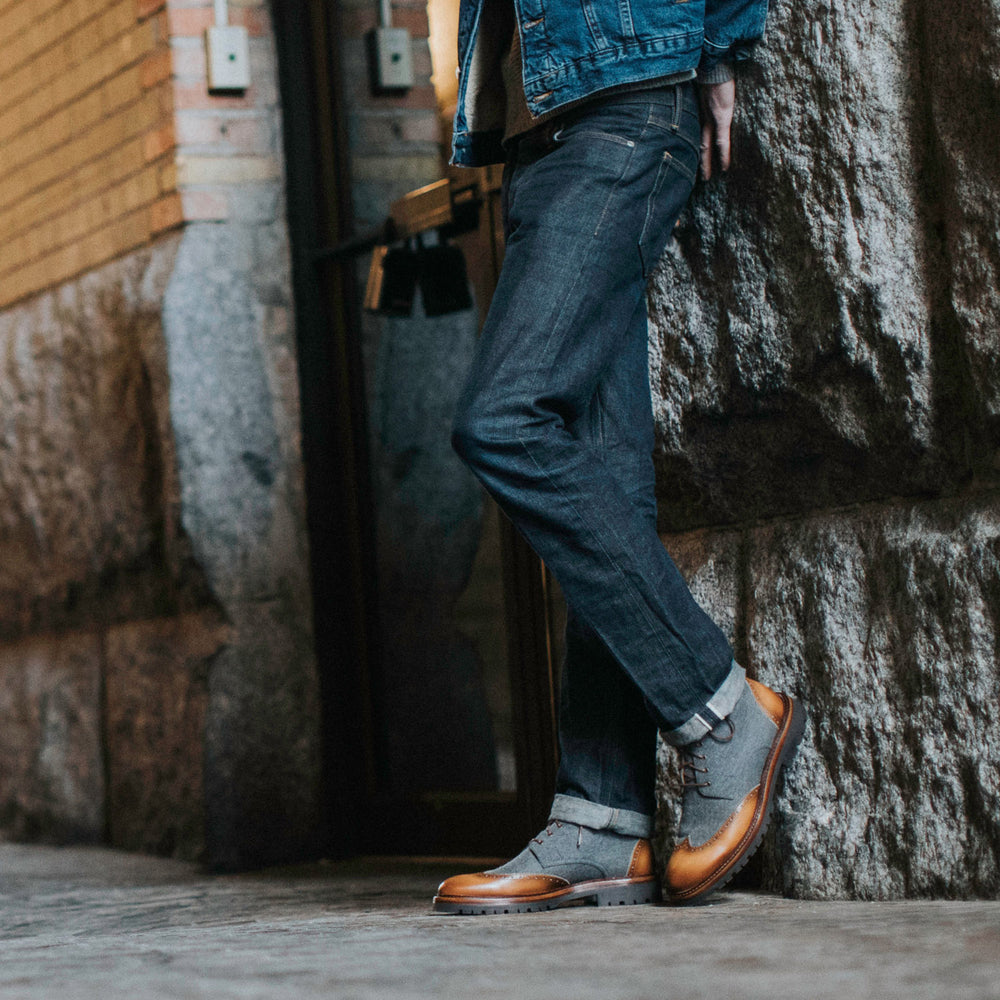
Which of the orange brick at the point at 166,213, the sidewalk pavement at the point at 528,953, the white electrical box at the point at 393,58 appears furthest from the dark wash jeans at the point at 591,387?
the orange brick at the point at 166,213

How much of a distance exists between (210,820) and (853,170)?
2.19 meters

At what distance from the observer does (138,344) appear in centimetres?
362

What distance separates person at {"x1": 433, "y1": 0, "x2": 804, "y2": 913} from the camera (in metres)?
1.99

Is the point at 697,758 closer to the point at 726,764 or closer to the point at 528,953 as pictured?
the point at 726,764

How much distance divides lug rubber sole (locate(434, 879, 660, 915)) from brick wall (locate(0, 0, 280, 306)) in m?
2.04

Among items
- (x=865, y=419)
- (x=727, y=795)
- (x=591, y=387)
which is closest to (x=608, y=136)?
(x=591, y=387)

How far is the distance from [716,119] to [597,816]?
103cm

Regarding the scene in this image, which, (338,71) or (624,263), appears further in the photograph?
(338,71)

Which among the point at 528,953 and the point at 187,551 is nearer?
the point at 528,953

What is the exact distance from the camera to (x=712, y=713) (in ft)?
6.62

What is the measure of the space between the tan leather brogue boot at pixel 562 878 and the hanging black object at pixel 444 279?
Result: 1.49 metres

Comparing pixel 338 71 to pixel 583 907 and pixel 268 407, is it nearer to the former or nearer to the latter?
pixel 268 407

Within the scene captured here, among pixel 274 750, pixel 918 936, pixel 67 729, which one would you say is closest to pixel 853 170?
pixel 918 936

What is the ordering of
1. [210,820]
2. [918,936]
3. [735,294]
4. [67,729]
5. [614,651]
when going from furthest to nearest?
[67,729] → [210,820] → [735,294] → [614,651] → [918,936]
